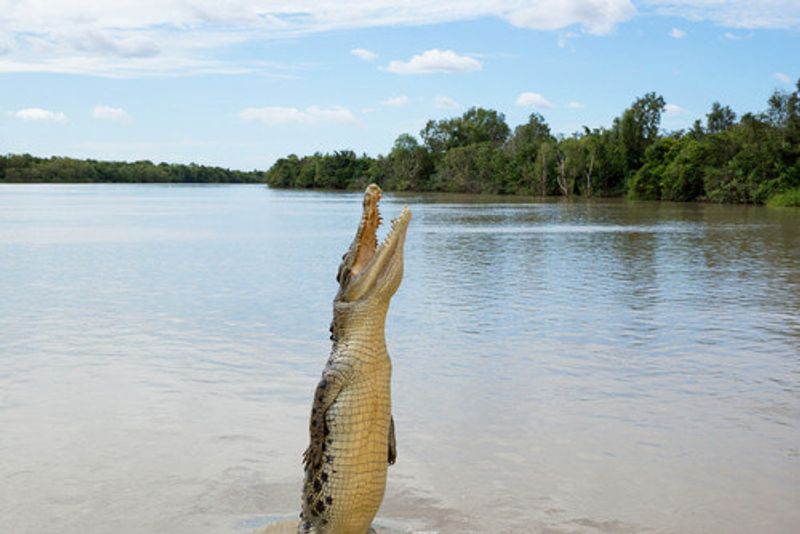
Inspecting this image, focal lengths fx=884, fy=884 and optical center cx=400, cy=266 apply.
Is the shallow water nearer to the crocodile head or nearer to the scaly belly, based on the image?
the scaly belly

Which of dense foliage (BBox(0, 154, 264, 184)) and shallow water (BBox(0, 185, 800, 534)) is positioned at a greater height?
dense foliage (BBox(0, 154, 264, 184))

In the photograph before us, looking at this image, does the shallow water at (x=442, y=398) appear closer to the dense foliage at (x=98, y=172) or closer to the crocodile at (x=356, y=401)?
the crocodile at (x=356, y=401)

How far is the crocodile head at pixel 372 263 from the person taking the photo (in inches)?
138

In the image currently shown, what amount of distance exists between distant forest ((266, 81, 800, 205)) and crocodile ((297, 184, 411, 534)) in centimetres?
4916

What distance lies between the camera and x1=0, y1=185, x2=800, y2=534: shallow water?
5371 mm

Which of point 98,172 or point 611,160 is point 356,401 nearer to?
point 611,160

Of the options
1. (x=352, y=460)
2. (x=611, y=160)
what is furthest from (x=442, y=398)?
(x=611, y=160)

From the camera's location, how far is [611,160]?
228 feet

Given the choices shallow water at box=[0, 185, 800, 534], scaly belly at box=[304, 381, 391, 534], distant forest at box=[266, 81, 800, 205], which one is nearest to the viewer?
scaly belly at box=[304, 381, 391, 534]

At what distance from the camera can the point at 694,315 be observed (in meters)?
12.2

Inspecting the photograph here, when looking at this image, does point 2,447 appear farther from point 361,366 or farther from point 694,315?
point 694,315

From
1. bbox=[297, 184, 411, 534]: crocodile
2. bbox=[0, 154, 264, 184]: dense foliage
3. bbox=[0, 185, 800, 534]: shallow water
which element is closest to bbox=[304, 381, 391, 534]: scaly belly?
bbox=[297, 184, 411, 534]: crocodile

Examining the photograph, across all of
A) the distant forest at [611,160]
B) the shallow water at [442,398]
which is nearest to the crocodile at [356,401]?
the shallow water at [442,398]

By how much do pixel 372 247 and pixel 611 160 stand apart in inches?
2701
